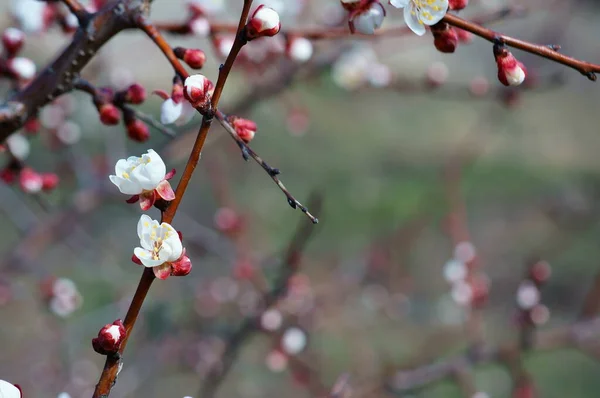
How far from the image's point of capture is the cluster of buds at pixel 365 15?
0.67m

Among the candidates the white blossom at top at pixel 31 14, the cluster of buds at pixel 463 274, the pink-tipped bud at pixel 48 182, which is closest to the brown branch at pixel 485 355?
the cluster of buds at pixel 463 274

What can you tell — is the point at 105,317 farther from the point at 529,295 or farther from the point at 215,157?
the point at 529,295

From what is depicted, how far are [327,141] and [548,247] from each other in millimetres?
2737

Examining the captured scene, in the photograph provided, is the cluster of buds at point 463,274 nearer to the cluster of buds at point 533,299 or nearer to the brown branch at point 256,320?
the cluster of buds at point 533,299

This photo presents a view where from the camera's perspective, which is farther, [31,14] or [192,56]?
[31,14]

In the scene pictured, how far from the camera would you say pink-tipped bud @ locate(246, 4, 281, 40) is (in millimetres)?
552

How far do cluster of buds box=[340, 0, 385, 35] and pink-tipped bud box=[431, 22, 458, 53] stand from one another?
62 mm

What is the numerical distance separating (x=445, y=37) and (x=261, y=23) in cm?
21

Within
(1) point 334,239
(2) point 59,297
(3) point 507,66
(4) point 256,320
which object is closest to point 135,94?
(3) point 507,66

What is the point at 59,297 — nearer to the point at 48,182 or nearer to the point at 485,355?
the point at 48,182

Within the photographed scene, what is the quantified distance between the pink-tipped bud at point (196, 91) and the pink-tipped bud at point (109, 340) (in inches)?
8.5

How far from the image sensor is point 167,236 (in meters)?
0.56

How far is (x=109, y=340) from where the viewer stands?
543 mm

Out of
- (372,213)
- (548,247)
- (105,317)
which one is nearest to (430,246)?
(372,213)
